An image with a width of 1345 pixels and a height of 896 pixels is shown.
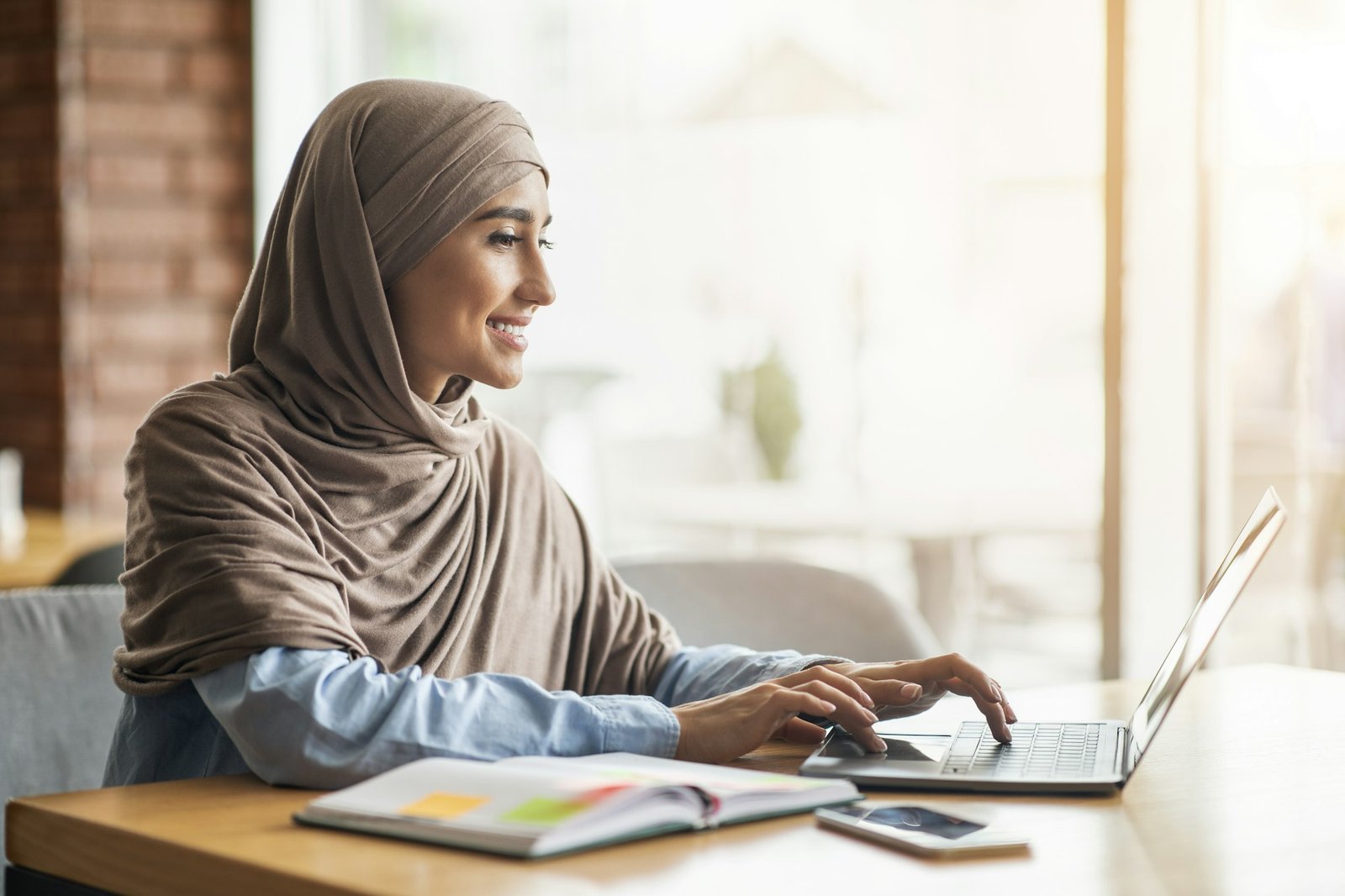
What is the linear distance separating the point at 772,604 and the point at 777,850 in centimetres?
106

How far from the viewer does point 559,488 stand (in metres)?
1.87

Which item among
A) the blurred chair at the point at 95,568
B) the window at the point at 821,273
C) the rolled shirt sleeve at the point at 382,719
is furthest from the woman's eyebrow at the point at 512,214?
the window at the point at 821,273

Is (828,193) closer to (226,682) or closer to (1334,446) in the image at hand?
(1334,446)

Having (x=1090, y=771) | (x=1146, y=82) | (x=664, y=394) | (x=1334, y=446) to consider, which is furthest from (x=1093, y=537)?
(x=1090, y=771)

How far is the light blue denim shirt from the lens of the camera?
49.1 inches

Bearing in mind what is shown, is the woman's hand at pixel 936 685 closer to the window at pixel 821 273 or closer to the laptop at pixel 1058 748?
the laptop at pixel 1058 748

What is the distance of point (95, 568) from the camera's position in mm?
2496

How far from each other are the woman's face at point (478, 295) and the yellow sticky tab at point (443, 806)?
2.12 feet

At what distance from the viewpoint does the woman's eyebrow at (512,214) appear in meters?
1.62

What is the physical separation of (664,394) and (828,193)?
61cm

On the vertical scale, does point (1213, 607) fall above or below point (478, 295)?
below

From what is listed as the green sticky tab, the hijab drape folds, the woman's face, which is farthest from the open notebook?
the woman's face

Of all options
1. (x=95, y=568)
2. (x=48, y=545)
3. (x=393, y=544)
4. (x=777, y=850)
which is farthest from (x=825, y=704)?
(x=48, y=545)

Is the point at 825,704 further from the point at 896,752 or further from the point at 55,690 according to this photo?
the point at 55,690
